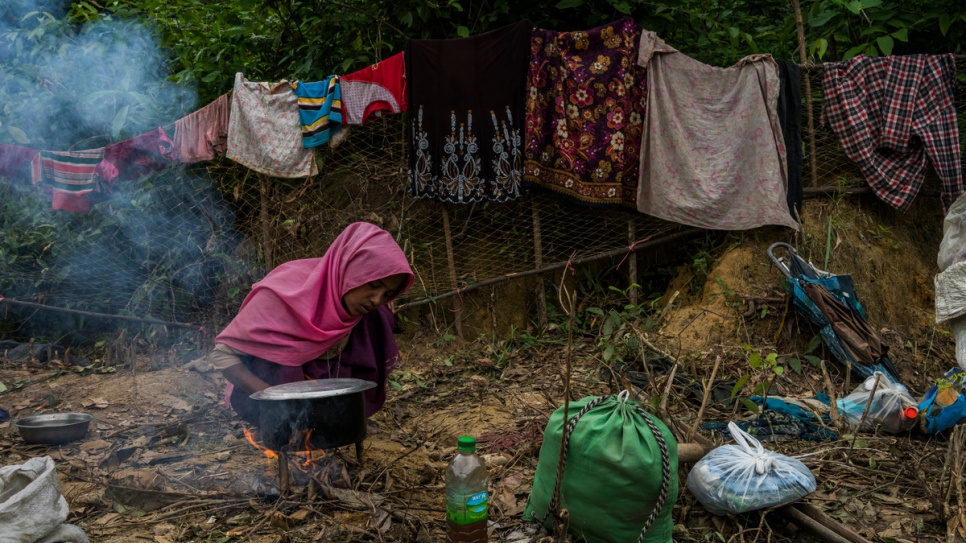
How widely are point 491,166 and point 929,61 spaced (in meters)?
3.30

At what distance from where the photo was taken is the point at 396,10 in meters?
6.22

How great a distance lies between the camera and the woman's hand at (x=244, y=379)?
11.5 ft

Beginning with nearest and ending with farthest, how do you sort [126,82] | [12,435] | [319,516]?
[319,516]
[12,435]
[126,82]

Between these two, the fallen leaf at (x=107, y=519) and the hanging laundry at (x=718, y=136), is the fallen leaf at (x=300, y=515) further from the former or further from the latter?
the hanging laundry at (x=718, y=136)

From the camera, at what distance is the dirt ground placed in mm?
3100

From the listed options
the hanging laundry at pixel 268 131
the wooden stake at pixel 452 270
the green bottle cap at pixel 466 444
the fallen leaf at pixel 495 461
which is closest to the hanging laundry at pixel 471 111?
the wooden stake at pixel 452 270

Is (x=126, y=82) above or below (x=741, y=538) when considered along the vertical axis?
above

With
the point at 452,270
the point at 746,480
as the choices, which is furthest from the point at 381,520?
the point at 452,270

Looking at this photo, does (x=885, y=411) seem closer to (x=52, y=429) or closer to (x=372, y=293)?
(x=372, y=293)

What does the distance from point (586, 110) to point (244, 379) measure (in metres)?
3.26

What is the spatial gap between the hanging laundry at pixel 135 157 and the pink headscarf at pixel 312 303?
289 cm

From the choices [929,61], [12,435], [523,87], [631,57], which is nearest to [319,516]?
[12,435]

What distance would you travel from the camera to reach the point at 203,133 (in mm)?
5859

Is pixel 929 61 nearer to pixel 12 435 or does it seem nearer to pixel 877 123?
pixel 877 123
